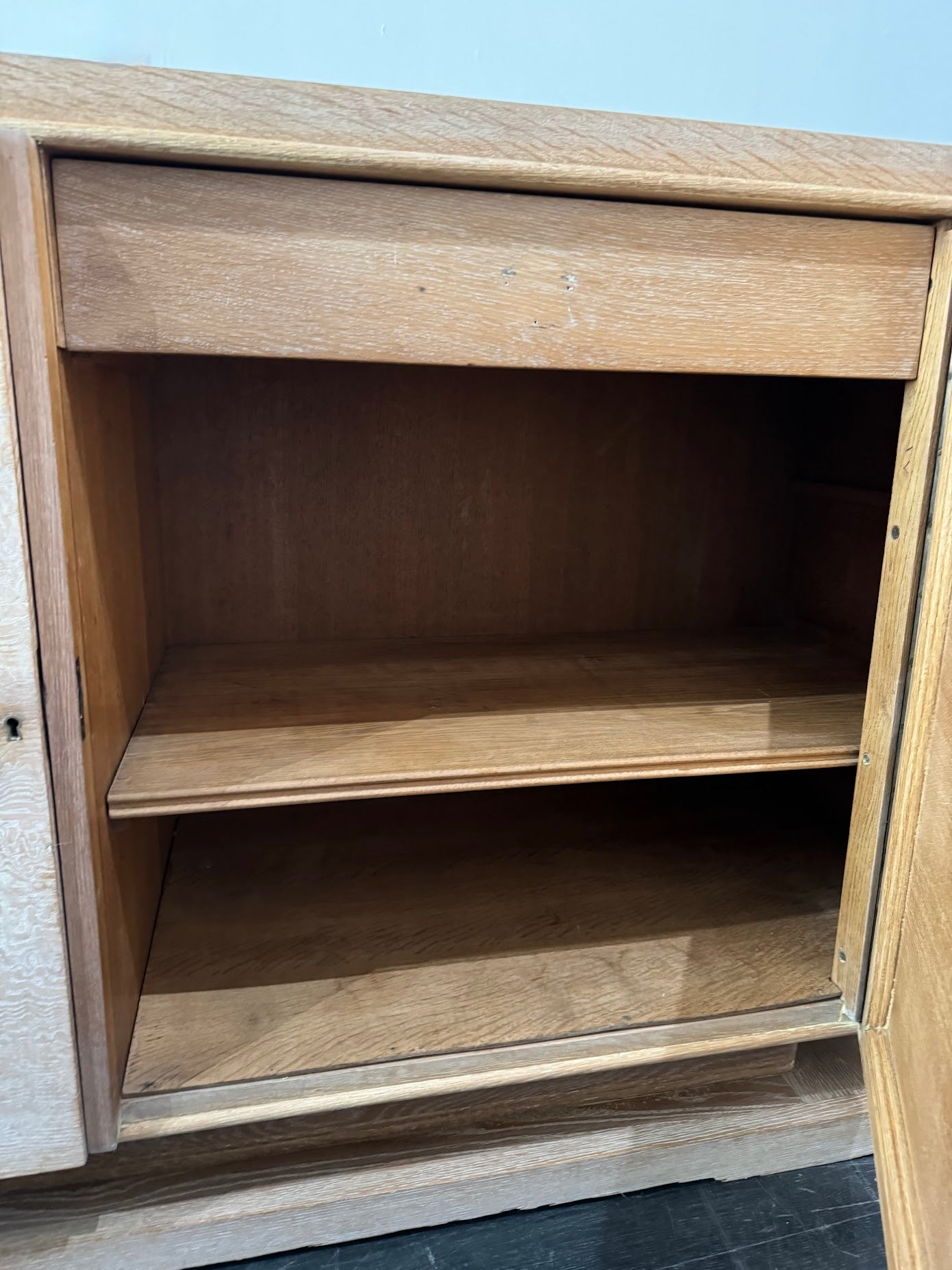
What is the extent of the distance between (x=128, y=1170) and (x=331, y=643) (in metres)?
0.59

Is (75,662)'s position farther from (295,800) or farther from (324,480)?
(324,480)

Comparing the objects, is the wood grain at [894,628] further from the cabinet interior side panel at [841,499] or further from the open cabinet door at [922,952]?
the cabinet interior side panel at [841,499]

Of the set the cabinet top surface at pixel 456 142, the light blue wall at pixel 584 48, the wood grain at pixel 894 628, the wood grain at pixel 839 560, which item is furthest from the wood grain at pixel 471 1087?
the light blue wall at pixel 584 48

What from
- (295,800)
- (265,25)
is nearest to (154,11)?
(265,25)

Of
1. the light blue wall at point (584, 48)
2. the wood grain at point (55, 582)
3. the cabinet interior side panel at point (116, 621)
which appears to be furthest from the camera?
the light blue wall at point (584, 48)

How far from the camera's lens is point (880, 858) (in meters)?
0.76

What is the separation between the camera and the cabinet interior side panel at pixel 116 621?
62 cm

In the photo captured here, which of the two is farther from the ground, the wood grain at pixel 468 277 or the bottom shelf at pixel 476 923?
the wood grain at pixel 468 277

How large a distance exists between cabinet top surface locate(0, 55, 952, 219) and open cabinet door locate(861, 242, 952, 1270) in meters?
0.19

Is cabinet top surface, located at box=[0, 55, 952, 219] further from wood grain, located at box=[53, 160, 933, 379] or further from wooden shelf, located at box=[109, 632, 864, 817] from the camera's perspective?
wooden shelf, located at box=[109, 632, 864, 817]

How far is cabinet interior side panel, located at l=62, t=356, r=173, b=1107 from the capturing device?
0.62m

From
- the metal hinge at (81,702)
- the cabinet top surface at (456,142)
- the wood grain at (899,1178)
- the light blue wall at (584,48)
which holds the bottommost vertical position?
the wood grain at (899,1178)

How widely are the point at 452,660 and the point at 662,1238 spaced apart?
2.08 ft

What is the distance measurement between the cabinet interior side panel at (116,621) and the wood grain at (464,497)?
0.29 feet
